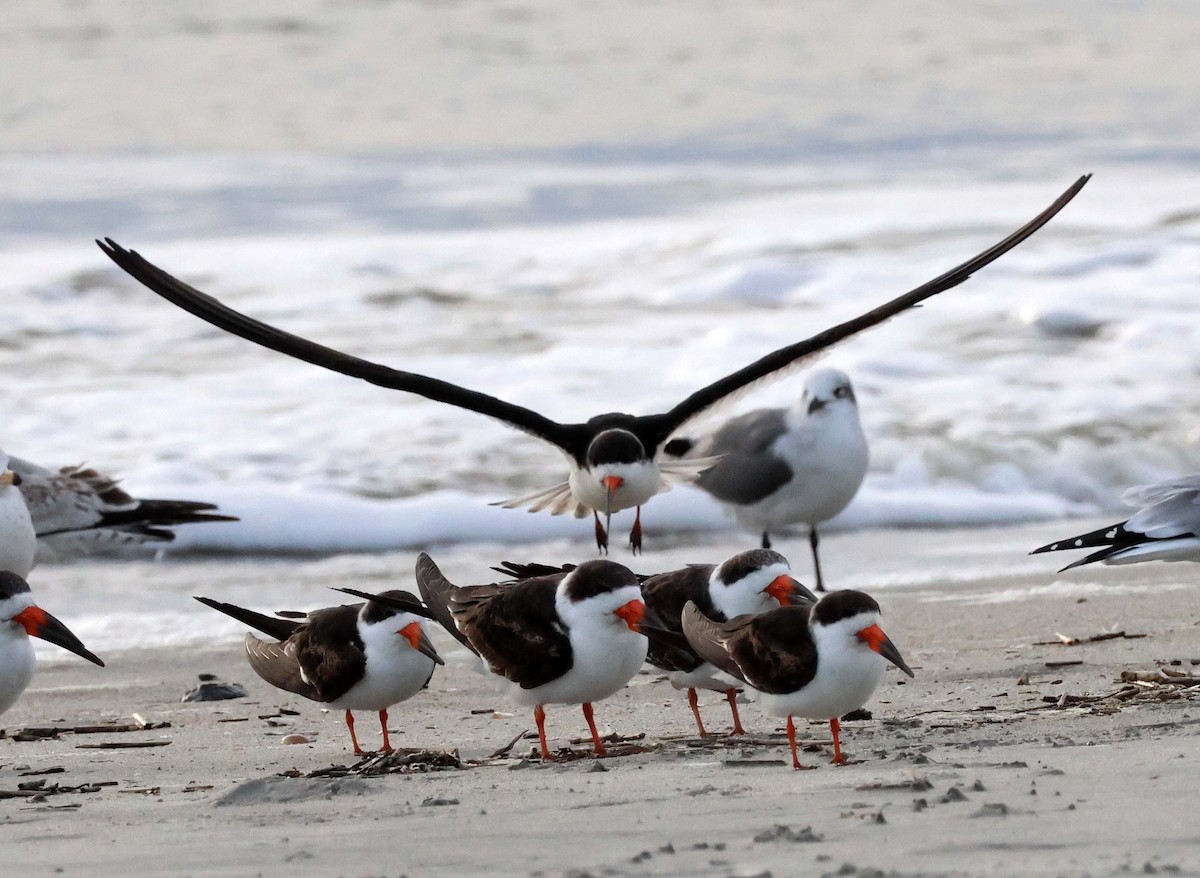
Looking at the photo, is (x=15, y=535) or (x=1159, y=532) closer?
(x=1159, y=532)

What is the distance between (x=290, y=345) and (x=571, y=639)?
245cm

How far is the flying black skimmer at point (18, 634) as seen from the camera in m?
5.48

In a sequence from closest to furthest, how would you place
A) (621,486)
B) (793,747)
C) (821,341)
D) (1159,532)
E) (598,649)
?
(793,747) < (598,649) < (1159,532) < (821,341) < (621,486)

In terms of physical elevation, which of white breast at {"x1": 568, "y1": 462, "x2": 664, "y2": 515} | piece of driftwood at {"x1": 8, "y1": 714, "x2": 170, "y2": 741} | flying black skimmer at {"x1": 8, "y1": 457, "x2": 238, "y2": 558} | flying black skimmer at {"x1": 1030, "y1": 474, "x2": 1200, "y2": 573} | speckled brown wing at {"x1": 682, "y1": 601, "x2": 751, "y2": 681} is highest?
flying black skimmer at {"x1": 8, "y1": 457, "x2": 238, "y2": 558}

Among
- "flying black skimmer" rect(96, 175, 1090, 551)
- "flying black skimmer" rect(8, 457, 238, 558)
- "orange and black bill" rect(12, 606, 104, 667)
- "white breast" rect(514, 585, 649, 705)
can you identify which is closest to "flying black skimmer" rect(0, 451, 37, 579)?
"flying black skimmer" rect(8, 457, 238, 558)

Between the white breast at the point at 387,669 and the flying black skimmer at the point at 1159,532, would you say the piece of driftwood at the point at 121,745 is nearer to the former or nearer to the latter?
the white breast at the point at 387,669

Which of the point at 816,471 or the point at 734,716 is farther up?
the point at 816,471

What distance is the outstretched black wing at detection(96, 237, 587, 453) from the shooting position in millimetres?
6590

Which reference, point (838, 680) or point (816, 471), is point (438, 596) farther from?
point (816, 471)

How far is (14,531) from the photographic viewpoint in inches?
318

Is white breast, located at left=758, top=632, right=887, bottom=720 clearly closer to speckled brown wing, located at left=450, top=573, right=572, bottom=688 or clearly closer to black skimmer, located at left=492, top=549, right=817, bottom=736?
black skimmer, located at left=492, top=549, right=817, bottom=736

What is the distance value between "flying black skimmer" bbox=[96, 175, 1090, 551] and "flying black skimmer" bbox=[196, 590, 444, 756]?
1.68 metres

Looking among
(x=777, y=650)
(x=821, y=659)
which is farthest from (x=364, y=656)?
(x=821, y=659)

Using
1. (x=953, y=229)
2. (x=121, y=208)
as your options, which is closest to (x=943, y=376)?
(x=953, y=229)
